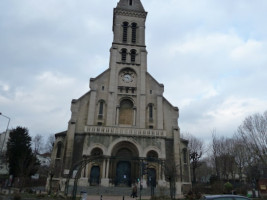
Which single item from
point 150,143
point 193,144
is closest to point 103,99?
point 150,143

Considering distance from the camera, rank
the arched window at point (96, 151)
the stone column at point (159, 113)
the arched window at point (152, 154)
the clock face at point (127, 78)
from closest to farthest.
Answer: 1. the arched window at point (96, 151)
2. the arched window at point (152, 154)
3. the stone column at point (159, 113)
4. the clock face at point (127, 78)

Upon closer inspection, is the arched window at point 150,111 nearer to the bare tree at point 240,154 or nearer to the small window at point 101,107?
the small window at point 101,107

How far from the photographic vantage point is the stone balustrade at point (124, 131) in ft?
95.8

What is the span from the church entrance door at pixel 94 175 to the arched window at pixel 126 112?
735 centimetres

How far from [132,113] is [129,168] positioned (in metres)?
7.89

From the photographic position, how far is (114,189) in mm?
25422

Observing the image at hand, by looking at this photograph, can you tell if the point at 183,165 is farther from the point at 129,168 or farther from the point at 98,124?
the point at 98,124

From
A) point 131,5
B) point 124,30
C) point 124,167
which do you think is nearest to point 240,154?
point 124,167

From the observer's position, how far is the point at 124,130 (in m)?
29.7

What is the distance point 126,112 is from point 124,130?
4.22 metres

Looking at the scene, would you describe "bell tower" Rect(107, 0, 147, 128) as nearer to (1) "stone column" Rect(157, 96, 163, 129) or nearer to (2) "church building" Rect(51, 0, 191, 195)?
(2) "church building" Rect(51, 0, 191, 195)

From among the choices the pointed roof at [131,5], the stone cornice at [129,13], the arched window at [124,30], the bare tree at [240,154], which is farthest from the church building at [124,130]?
the bare tree at [240,154]

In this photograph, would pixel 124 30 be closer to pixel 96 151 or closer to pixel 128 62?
pixel 128 62

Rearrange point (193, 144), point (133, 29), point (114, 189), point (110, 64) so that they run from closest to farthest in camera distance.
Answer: point (114, 189)
point (110, 64)
point (133, 29)
point (193, 144)
